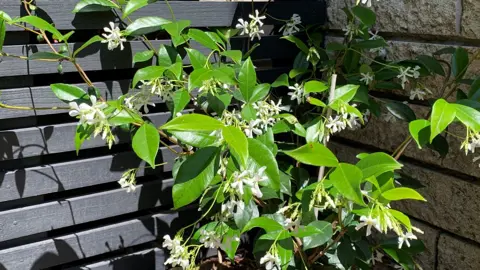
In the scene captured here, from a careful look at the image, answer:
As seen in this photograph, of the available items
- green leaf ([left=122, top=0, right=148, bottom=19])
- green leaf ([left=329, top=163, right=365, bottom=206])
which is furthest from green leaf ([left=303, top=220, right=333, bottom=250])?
green leaf ([left=122, top=0, right=148, bottom=19])

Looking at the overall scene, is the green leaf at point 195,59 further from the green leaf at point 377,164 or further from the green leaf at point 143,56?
the green leaf at point 377,164

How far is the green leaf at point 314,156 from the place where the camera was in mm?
1086

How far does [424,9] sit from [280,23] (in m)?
0.51

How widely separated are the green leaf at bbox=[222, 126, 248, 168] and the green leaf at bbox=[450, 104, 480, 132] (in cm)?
46

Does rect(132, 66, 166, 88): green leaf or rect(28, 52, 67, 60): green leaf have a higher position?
rect(28, 52, 67, 60): green leaf

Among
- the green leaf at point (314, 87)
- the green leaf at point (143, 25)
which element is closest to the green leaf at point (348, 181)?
the green leaf at point (314, 87)

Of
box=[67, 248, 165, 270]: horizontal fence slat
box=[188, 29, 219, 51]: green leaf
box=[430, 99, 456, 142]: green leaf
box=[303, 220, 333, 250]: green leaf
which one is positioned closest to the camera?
box=[430, 99, 456, 142]: green leaf

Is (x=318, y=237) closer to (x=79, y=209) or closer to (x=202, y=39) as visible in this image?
(x=202, y=39)

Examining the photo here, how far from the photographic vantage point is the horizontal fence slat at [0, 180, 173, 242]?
5.07 ft

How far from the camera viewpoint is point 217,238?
4.41 ft

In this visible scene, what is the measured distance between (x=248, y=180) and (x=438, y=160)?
868 mm

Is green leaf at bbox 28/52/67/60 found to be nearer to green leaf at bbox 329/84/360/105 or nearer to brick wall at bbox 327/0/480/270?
green leaf at bbox 329/84/360/105

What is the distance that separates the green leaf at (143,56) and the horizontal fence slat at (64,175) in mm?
312

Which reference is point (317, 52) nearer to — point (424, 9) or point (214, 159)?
point (424, 9)
